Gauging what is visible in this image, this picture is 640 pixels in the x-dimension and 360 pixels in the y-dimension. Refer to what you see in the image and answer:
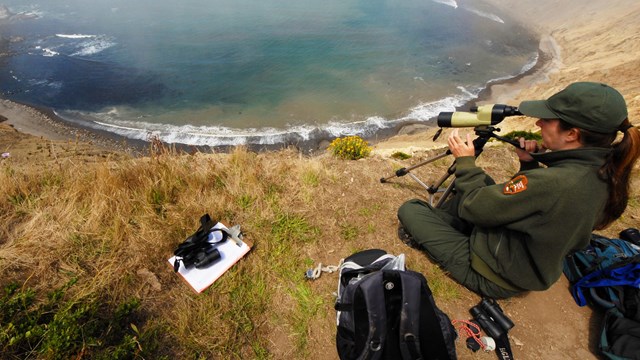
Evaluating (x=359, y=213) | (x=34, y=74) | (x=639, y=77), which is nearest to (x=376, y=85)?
(x=639, y=77)

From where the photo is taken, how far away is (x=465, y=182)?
262cm

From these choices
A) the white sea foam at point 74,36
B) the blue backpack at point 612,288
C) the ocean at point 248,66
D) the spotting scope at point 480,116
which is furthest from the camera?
the white sea foam at point 74,36

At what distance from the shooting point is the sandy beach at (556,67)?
14836 mm

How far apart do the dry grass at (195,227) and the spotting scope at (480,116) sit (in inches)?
60.1

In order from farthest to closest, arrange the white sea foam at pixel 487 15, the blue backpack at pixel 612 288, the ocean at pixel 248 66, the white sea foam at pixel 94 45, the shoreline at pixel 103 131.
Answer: the white sea foam at pixel 487 15
the white sea foam at pixel 94 45
the ocean at pixel 248 66
the shoreline at pixel 103 131
the blue backpack at pixel 612 288

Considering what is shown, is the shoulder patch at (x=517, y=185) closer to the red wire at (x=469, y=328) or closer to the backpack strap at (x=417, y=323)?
the backpack strap at (x=417, y=323)

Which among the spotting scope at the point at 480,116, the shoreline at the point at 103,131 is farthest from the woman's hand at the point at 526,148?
the shoreline at the point at 103,131

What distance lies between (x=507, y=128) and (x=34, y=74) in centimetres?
2962

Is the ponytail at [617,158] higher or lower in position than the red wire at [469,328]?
higher

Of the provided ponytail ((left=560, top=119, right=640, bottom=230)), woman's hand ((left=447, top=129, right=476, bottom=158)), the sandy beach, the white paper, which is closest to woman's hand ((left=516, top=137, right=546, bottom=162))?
woman's hand ((left=447, top=129, right=476, bottom=158))

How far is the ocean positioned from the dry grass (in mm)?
10854

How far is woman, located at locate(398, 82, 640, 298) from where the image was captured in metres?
1.99

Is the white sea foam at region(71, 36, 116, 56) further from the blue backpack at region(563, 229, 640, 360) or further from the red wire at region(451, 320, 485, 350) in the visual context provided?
the blue backpack at region(563, 229, 640, 360)

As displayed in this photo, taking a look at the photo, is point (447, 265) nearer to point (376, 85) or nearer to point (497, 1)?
point (376, 85)
